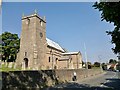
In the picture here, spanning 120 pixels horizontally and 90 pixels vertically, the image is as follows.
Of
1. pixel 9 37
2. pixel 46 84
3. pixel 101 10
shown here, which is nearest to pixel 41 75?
pixel 46 84

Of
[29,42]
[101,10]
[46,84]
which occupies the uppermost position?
[29,42]

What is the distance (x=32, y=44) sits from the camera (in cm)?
5562

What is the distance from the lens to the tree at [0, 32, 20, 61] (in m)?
71.3

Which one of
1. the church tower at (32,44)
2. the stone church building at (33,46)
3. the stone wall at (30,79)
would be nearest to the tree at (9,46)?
the stone church building at (33,46)

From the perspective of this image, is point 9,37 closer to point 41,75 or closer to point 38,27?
point 38,27

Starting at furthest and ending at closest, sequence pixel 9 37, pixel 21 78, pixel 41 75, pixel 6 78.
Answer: pixel 9 37 < pixel 41 75 < pixel 21 78 < pixel 6 78

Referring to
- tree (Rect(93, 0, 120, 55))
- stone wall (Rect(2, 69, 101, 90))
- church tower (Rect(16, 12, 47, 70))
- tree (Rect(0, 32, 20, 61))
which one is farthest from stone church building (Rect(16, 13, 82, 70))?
tree (Rect(93, 0, 120, 55))

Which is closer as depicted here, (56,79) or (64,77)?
(56,79)

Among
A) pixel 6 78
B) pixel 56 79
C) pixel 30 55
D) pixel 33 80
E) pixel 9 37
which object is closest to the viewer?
pixel 6 78

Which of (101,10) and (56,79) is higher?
(101,10)

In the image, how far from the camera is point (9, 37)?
76.2 m

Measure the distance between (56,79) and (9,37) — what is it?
182 ft

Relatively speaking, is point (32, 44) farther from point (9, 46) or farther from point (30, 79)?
point (30, 79)

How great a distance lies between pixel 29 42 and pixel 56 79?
33437mm
